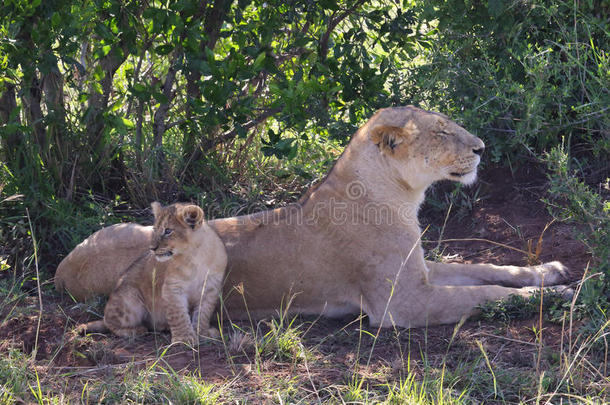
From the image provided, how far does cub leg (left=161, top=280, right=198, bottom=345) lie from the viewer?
4.10 meters

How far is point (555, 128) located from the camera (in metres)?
5.42

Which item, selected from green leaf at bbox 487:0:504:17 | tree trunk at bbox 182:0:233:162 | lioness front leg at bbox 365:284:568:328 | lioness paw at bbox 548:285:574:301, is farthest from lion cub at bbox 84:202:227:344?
green leaf at bbox 487:0:504:17

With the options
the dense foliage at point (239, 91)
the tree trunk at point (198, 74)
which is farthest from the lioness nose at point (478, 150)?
the tree trunk at point (198, 74)

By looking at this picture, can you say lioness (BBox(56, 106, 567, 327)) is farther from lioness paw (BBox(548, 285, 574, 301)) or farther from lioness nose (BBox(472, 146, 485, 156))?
lioness paw (BBox(548, 285, 574, 301))

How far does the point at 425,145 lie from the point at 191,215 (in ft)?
4.73

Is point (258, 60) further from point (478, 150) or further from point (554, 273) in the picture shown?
point (554, 273)

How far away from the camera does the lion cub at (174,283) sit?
4.16 m

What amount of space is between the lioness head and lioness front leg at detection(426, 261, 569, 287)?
2.28 ft

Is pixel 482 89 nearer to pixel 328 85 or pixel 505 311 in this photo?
pixel 328 85

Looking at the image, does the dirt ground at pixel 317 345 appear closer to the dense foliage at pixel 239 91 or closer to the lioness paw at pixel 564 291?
the lioness paw at pixel 564 291

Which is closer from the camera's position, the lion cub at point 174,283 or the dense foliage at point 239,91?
the lion cub at point 174,283

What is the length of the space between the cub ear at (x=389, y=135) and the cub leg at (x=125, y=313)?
1685 mm

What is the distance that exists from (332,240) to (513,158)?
6.52ft

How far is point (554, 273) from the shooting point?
15.5ft
